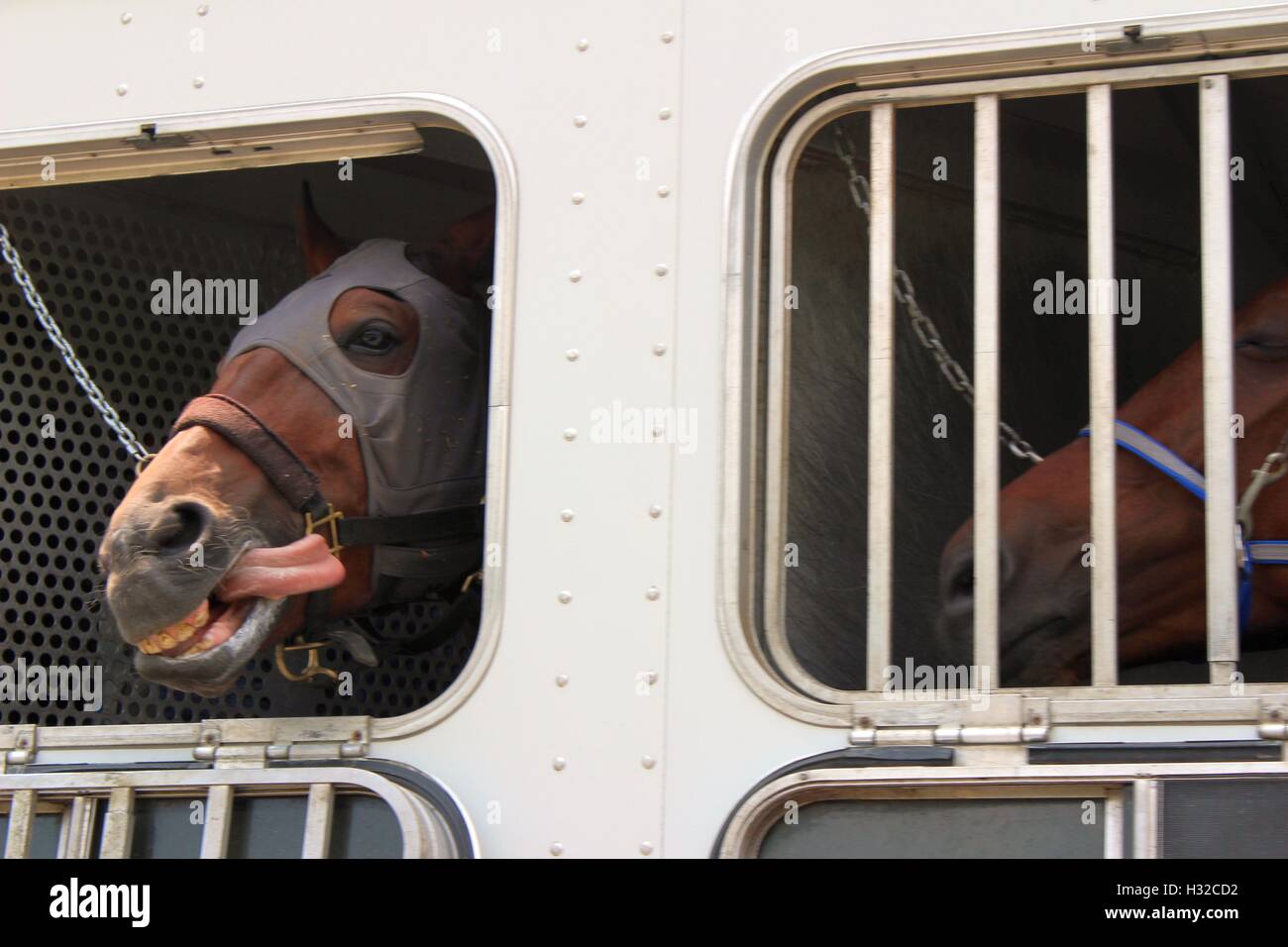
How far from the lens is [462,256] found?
2836 millimetres

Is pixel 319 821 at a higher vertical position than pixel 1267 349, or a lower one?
lower

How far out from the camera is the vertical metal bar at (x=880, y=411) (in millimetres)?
2043

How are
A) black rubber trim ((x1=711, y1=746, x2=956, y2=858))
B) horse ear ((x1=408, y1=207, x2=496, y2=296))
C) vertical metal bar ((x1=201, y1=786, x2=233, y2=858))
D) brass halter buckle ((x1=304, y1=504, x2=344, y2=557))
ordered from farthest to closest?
horse ear ((x1=408, y1=207, x2=496, y2=296)) → brass halter buckle ((x1=304, y1=504, x2=344, y2=557)) → vertical metal bar ((x1=201, y1=786, x2=233, y2=858)) → black rubber trim ((x1=711, y1=746, x2=956, y2=858))

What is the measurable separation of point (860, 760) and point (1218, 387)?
0.60m

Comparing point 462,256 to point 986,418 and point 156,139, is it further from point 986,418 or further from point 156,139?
point 986,418

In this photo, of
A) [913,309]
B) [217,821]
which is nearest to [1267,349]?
[913,309]

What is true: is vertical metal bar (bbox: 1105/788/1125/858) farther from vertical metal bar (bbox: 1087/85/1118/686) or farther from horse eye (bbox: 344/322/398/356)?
horse eye (bbox: 344/322/398/356)

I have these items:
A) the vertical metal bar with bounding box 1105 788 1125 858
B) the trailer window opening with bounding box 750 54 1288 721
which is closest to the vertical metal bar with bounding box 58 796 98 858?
the trailer window opening with bounding box 750 54 1288 721

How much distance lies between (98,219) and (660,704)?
5.29 ft

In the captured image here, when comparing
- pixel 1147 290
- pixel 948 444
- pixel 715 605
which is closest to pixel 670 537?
pixel 715 605

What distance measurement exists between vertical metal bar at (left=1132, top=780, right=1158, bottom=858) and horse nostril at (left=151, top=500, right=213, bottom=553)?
122cm

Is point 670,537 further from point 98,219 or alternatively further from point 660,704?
point 98,219

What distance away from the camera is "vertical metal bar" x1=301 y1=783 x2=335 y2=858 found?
2.12m
